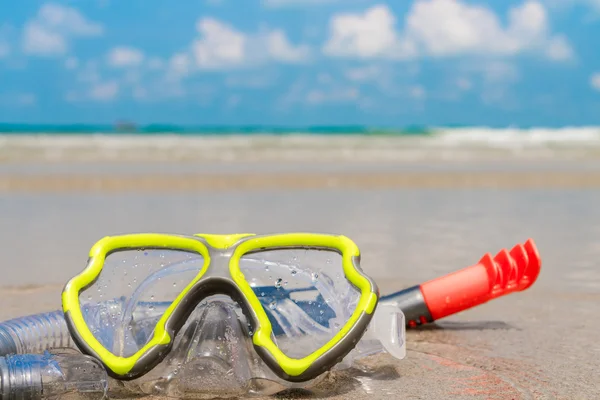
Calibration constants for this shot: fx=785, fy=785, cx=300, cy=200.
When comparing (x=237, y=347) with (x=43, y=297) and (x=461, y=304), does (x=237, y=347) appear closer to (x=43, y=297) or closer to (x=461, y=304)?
(x=461, y=304)

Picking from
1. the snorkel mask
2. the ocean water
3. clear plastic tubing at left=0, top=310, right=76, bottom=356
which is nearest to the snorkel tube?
the snorkel mask

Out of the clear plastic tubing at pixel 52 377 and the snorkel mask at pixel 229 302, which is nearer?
the clear plastic tubing at pixel 52 377

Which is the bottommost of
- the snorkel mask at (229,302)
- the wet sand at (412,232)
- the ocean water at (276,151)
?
the wet sand at (412,232)

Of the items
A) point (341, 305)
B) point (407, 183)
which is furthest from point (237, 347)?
point (407, 183)

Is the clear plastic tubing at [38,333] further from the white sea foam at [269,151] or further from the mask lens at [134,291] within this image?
the white sea foam at [269,151]

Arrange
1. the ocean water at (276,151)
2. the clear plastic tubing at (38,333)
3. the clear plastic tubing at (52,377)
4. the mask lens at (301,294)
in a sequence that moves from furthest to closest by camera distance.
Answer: the ocean water at (276,151)
the clear plastic tubing at (38,333)
the mask lens at (301,294)
the clear plastic tubing at (52,377)

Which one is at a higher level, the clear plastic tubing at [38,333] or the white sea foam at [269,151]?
the white sea foam at [269,151]

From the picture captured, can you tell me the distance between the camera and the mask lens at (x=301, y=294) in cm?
220

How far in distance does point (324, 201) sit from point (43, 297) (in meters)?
5.74

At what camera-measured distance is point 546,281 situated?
4.48 meters

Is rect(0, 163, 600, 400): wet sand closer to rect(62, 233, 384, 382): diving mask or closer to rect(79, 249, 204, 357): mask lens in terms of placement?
rect(62, 233, 384, 382): diving mask

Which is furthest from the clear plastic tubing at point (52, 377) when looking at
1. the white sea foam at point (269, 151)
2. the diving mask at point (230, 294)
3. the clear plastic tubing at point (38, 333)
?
the white sea foam at point (269, 151)

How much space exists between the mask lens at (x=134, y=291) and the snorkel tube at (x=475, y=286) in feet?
3.37

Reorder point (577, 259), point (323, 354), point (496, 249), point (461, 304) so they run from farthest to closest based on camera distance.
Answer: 1. point (496, 249)
2. point (577, 259)
3. point (461, 304)
4. point (323, 354)
